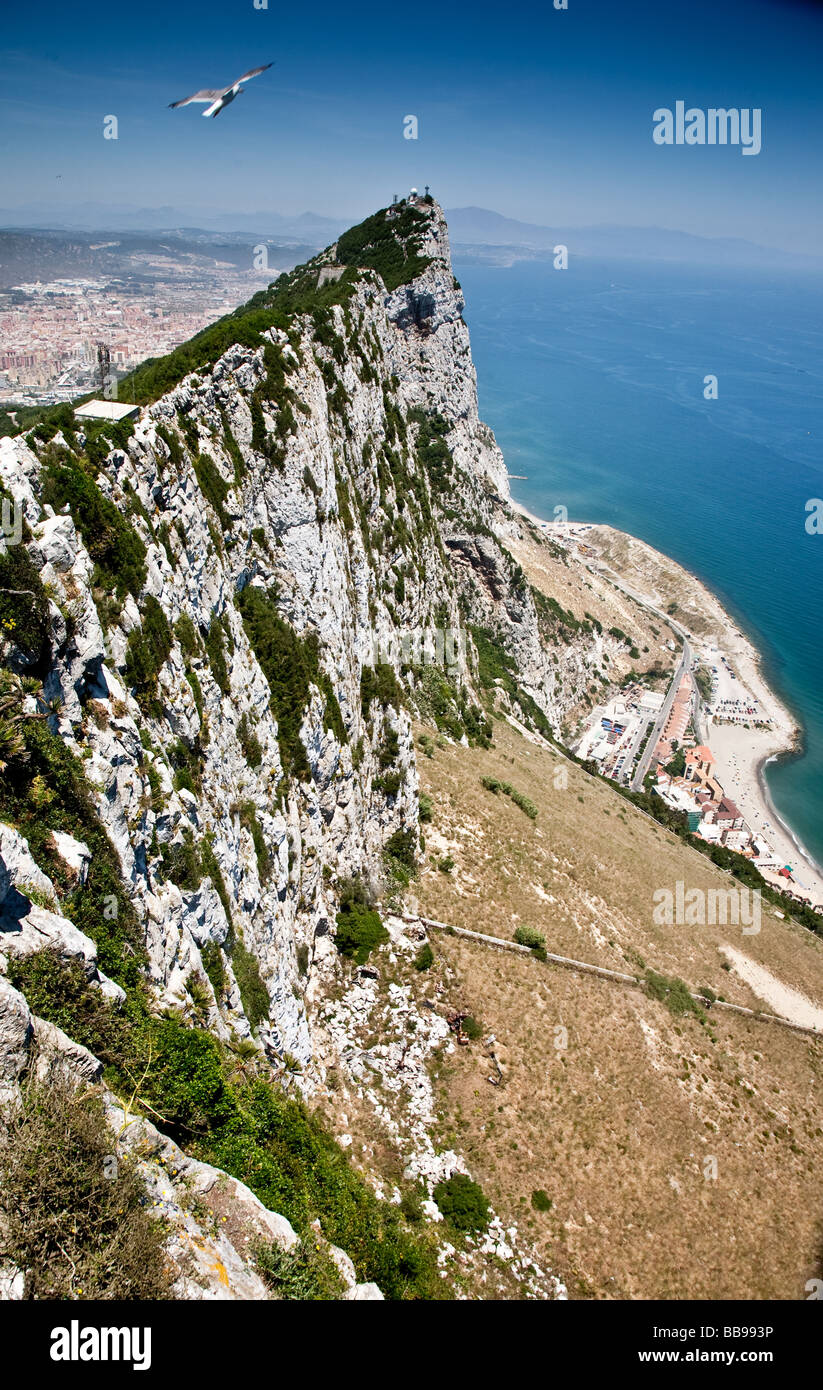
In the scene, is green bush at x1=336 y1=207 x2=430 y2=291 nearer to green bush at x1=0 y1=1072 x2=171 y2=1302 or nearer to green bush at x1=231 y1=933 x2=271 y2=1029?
green bush at x1=231 y1=933 x2=271 y2=1029

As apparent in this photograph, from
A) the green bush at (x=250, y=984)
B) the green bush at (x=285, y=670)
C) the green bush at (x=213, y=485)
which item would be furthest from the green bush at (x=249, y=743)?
the green bush at (x=213, y=485)

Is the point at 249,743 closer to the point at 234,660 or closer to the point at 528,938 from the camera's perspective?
the point at 234,660

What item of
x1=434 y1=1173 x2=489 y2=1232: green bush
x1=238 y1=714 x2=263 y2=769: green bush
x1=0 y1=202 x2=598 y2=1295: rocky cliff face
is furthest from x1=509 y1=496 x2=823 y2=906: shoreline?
x1=238 y1=714 x2=263 y2=769: green bush

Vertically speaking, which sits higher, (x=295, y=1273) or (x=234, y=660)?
(x=234, y=660)

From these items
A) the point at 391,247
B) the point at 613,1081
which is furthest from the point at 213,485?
the point at 391,247
